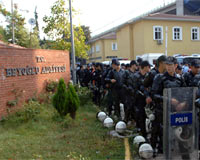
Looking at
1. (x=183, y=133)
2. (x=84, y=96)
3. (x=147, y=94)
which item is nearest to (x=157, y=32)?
(x=84, y=96)

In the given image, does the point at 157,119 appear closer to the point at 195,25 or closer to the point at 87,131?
the point at 87,131

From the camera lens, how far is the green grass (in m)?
4.63

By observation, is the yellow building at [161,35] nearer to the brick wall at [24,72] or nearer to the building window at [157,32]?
the building window at [157,32]

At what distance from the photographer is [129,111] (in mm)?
6637

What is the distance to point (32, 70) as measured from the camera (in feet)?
26.7

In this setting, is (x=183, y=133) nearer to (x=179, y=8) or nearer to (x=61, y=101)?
(x=61, y=101)

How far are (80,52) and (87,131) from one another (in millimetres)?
9563

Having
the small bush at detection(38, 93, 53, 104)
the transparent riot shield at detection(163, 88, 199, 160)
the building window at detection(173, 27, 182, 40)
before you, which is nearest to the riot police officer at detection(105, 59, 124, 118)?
the small bush at detection(38, 93, 53, 104)

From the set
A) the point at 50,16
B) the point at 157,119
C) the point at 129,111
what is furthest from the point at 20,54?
the point at 50,16

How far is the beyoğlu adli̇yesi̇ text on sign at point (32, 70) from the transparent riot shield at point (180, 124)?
511 cm

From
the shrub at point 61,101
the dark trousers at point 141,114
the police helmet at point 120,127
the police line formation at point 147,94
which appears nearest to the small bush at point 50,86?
the shrub at point 61,101

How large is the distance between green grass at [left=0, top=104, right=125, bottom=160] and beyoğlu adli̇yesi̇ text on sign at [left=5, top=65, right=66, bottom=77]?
1337mm

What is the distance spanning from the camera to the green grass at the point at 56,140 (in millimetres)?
4633

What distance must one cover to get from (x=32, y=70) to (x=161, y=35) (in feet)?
63.3
